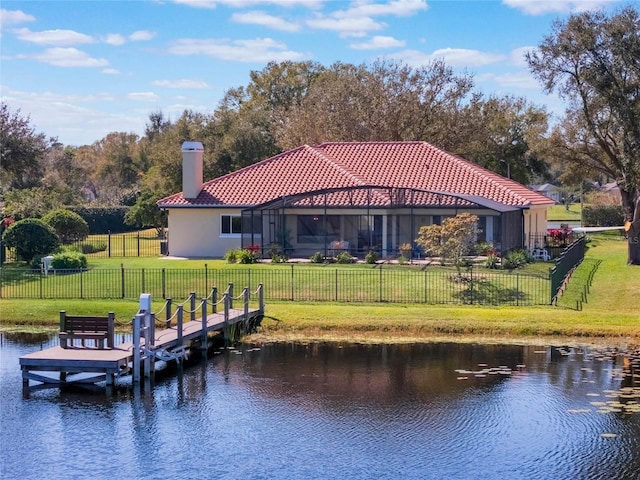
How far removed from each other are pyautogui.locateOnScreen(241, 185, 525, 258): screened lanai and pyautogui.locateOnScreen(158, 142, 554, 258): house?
44 millimetres

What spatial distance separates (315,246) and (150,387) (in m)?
22.0

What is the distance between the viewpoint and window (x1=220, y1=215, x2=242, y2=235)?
43.8m

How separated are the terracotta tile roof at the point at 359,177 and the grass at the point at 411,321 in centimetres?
1317

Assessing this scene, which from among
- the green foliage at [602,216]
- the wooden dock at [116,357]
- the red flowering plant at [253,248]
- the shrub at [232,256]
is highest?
the green foliage at [602,216]

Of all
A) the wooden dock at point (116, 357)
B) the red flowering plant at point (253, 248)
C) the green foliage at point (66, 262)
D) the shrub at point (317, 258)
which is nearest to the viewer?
the wooden dock at point (116, 357)

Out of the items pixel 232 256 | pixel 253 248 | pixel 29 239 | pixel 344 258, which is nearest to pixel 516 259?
pixel 344 258

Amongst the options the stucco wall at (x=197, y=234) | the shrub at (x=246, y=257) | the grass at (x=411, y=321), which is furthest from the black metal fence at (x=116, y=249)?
the grass at (x=411, y=321)

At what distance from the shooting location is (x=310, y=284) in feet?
107

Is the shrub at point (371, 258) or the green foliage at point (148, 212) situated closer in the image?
the shrub at point (371, 258)

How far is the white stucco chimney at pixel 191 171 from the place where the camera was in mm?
44562

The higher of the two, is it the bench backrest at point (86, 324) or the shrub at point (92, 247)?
the shrub at point (92, 247)

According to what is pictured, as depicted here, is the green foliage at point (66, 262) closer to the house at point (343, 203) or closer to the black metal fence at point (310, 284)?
the black metal fence at point (310, 284)

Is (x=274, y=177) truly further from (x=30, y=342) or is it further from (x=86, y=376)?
(x=86, y=376)

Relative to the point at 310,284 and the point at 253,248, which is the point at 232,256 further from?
the point at 310,284
